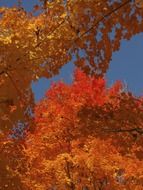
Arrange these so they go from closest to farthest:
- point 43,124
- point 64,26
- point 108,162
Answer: point 64,26, point 108,162, point 43,124

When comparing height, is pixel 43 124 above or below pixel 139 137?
above

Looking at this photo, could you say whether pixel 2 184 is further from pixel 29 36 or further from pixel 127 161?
pixel 127 161

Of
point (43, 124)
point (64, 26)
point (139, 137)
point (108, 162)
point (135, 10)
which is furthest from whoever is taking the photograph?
point (43, 124)

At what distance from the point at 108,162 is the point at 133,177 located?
205cm

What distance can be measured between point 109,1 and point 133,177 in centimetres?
970

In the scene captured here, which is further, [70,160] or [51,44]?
[70,160]

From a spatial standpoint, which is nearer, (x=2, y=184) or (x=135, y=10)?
(x=135, y=10)

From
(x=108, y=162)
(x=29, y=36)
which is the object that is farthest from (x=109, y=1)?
(x=108, y=162)

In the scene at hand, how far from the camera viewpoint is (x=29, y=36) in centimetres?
698

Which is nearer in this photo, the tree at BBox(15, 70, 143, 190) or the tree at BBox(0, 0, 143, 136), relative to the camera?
the tree at BBox(0, 0, 143, 136)

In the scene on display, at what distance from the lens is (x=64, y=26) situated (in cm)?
682

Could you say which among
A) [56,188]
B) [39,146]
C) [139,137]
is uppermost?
[39,146]

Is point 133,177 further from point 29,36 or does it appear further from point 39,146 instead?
point 29,36

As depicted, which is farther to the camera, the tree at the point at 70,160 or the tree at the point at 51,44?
the tree at the point at 70,160
